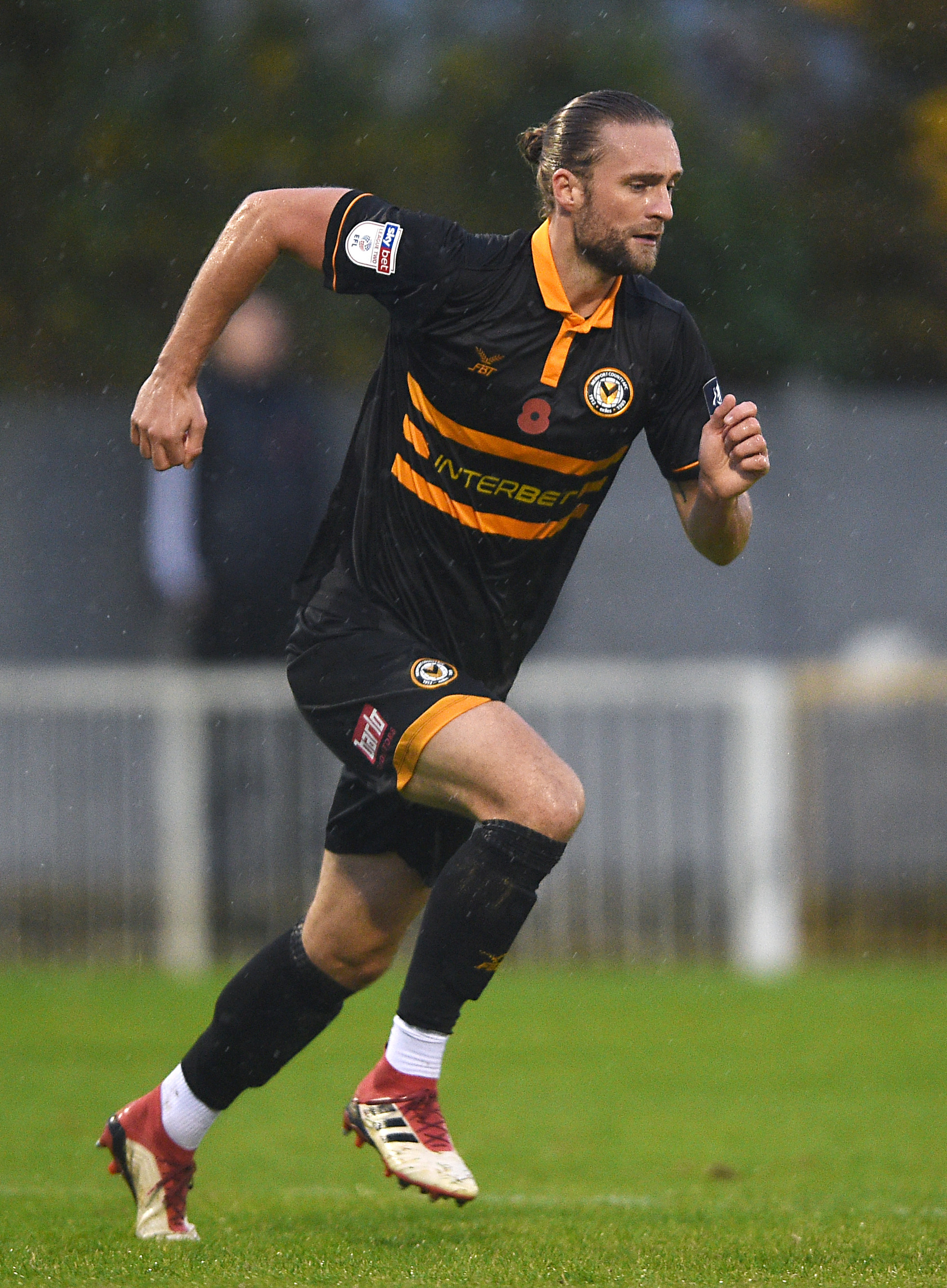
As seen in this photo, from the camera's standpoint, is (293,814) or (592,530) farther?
(592,530)

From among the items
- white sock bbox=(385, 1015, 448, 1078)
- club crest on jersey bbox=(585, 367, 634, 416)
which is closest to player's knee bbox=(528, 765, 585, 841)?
white sock bbox=(385, 1015, 448, 1078)

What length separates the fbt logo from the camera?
388 centimetres

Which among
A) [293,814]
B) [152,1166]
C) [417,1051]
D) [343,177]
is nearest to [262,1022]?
[152,1166]

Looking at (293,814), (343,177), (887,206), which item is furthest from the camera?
(343,177)

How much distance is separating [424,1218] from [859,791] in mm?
5207

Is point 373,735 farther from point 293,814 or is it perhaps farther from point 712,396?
point 293,814

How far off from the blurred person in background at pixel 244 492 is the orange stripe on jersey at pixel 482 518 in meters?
4.48

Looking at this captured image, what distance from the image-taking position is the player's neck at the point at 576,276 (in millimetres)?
4066

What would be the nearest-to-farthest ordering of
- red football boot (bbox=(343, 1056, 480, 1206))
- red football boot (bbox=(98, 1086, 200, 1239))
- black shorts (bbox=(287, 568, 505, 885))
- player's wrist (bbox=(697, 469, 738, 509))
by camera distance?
1. red football boot (bbox=(343, 1056, 480, 1206))
2. black shorts (bbox=(287, 568, 505, 885))
3. player's wrist (bbox=(697, 469, 738, 509))
4. red football boot (bbox=(98, 1086, 200, 1239))

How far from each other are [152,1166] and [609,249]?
2.32 metres

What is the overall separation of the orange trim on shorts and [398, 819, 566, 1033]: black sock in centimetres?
20

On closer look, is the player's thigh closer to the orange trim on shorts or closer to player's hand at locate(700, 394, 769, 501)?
the orange trim on shorts

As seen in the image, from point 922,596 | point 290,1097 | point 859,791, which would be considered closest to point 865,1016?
point 859,791

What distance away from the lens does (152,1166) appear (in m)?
4.30
